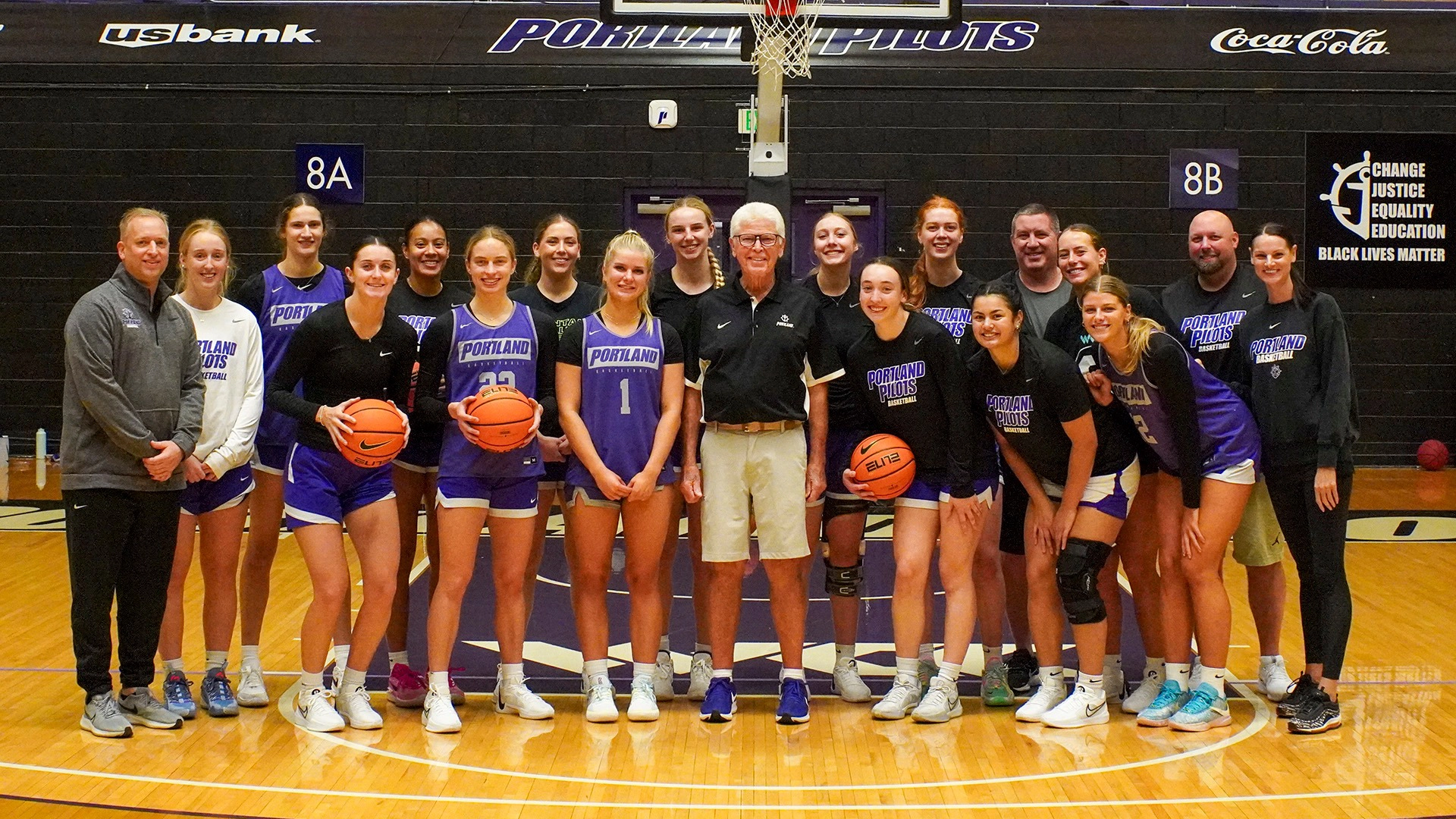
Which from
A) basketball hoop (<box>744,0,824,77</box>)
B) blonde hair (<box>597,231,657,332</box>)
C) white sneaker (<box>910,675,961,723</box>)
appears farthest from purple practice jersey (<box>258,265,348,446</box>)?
white sneaker (<box>910,675,961,723</box>)

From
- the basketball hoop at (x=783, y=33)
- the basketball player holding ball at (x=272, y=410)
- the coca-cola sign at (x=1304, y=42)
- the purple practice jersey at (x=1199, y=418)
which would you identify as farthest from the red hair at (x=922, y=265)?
the coca-cola sign at (x=1304, y=42)

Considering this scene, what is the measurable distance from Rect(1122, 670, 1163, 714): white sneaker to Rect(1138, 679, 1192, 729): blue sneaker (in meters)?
0.06

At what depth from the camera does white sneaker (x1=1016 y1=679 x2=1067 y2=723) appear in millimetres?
4676

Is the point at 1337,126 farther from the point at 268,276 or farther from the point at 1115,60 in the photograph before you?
the point at 268,276

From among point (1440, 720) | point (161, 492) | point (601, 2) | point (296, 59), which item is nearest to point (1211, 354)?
point (1440, 720)

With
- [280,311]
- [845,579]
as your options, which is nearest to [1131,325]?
[845,579]

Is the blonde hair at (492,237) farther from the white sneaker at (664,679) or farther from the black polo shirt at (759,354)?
the white sneaker at (664,679)

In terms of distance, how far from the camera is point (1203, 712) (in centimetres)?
461

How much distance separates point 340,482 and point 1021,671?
2632 millimetres

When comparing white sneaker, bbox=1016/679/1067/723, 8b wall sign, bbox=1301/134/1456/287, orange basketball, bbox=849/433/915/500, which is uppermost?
8b wall sign, bbox=1301/134/1456/287

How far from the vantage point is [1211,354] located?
4.95 metres

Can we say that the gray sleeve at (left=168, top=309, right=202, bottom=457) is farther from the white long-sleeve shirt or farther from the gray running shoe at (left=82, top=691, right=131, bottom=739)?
the gray running shoe at (left=82, top=691, right=131, bottom=739)

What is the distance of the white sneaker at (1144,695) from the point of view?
4.83m

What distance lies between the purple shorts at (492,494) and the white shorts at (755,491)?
24.5 inches
